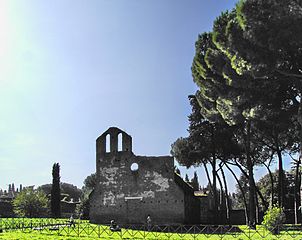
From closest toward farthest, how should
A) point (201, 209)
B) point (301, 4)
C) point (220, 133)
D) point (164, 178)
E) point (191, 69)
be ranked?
point (301, 4), point (191, 69), point (164, 178), point (220, 133), point (201, 209)

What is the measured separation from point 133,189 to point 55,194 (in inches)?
700

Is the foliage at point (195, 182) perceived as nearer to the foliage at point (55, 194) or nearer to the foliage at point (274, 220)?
the foliage at point (55, 194)

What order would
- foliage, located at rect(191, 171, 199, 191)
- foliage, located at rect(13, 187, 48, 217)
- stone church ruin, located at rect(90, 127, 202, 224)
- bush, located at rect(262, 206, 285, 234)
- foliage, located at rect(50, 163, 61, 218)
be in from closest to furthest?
bush, located at rect(262, 206, 285, 234), stone church ruin, located at rect(90, 127, 202, 224), foliage, located at rect(13, 187, 48, 217), foliage, located at rect(50, 163, 61, 218), foliage, located at rect(191, 171, 199, 191)

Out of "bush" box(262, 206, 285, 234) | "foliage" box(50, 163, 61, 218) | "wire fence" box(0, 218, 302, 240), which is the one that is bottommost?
"wire fence" box(0, 218, 302, 240)

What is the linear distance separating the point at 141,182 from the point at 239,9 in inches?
673

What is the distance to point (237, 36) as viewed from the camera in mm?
18484

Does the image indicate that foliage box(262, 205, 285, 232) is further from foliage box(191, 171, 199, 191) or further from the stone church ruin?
foliage box(191, 171, 199, 191)

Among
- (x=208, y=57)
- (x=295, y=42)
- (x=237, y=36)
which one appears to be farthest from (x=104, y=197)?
(x=295, y=42)

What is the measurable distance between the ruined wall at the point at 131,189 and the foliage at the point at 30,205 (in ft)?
37.8

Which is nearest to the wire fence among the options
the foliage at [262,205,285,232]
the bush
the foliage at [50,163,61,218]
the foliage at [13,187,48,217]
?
the bush

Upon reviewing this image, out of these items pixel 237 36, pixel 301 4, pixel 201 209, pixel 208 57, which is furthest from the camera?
pixel 201 209

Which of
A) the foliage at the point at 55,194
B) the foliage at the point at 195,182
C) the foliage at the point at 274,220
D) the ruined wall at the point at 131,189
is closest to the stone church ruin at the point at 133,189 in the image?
the ruined wall at the point at 131,189

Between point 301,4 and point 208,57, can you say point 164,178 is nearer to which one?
point 208,57

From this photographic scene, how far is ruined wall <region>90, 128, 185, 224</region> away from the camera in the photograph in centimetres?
3016
